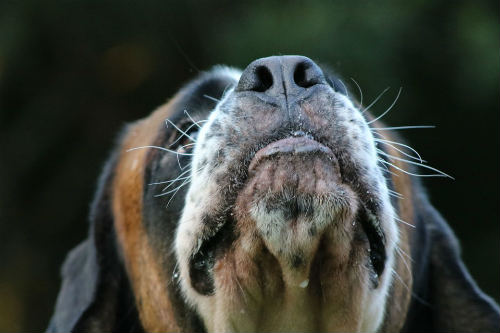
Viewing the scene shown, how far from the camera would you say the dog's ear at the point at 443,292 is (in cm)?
385

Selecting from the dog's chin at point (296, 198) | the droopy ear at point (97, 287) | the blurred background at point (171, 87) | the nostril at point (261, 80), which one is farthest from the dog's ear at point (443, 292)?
the blurred background at point (171, 87)

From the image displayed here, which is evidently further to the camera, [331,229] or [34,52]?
[34,52]

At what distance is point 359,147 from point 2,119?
6890mm

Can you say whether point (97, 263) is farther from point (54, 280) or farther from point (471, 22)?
point (54, 280)

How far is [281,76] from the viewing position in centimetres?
293

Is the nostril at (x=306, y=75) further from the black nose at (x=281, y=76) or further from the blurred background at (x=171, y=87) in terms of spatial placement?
the blurred background at (x=171, y=87)

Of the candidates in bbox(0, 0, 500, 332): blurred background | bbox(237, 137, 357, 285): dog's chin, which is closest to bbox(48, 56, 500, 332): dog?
bbox(237, 137, 357, 285): dog's chin

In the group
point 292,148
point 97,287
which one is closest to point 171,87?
point 97,287

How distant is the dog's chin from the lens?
2.75m

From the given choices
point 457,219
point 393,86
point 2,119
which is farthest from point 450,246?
point 2,119

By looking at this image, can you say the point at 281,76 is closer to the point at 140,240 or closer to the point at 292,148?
the point at 292,148

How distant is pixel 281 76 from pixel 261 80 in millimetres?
99

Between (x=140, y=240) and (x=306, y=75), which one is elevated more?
(x=306, y=75)

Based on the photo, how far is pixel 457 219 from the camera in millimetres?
8578
